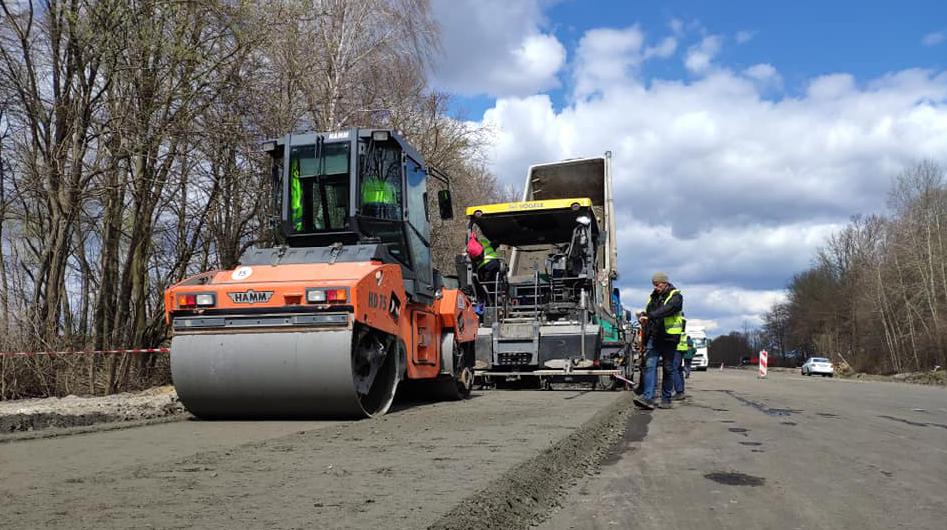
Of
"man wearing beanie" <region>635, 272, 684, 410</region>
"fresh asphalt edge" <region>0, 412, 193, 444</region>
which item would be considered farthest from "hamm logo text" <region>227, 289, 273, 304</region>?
"man wearing beanie" <region>635, 272, 684, 410</region>

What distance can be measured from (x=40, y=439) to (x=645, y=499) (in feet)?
14.1

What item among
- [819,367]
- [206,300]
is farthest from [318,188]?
[819,367]

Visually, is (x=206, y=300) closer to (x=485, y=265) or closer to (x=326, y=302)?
(x=326, y=302)

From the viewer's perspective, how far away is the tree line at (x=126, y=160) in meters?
11.1

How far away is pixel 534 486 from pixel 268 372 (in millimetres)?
3288

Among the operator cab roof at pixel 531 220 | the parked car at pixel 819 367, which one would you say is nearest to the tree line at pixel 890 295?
the parked car at pixel 819 367

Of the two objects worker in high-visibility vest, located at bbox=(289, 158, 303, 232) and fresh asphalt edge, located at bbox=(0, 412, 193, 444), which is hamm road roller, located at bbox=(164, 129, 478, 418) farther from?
fresh asphalt edge, located at bbox=(0, 412, 193, 444)

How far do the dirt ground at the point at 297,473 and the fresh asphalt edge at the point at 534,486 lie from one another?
0.01 m

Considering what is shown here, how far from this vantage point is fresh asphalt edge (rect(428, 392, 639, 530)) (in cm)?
330

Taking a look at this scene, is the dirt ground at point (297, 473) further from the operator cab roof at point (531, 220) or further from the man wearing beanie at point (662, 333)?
the operator cab roof at point (531, 220)

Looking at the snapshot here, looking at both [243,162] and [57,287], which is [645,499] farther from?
[243,162]

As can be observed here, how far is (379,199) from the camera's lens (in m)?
8.22

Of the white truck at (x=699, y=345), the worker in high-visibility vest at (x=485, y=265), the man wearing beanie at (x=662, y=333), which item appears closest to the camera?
the man wearing beanie at (x=662, y=333)

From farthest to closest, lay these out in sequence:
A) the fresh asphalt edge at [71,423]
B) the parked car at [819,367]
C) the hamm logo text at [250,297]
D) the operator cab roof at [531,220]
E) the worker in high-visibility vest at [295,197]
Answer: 1. the parked car at [819,367]
2. the operator cab roof at [531,220]
3. the worker in high-visibility vest at [295,197]
4. the hamm logo text at [250,297]
5. the fresh asphalt edge at [71,423]
